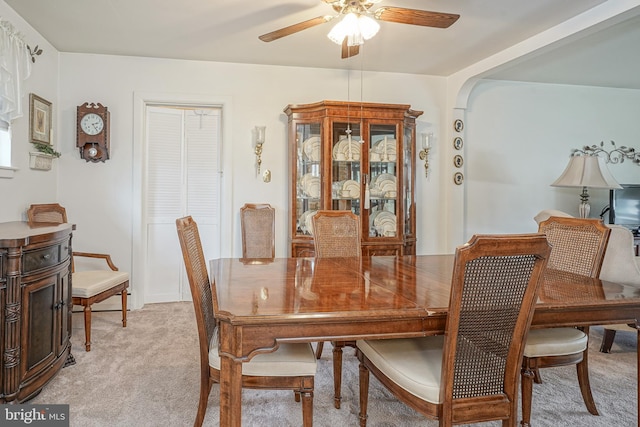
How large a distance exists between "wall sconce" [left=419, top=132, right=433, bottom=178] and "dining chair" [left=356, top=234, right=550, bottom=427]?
2971 mm

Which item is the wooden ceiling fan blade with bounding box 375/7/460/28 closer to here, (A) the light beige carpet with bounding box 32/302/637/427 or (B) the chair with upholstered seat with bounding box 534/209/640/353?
(B) the chair with upholstered seat with bounding box 534/209/640/353

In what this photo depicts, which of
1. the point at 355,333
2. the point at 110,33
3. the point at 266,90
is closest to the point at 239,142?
the point at 266,90

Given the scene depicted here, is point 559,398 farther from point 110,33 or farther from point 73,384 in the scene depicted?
point 110,33

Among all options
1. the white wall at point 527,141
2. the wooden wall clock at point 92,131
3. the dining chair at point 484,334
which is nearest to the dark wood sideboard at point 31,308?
the wooden wall clock at point 92,131

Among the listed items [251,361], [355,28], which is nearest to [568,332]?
[251,361]

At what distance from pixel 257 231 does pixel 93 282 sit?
145 centimetres

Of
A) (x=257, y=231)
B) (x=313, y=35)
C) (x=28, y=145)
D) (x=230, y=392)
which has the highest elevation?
(x=313, y=35)

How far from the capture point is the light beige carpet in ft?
6.46

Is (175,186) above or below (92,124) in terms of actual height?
below

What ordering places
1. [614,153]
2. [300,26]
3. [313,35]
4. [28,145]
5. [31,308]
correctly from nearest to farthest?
[31,308] → [300,26] → [28,145] → [313,35] → [614,153]

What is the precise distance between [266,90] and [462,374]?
133 inches

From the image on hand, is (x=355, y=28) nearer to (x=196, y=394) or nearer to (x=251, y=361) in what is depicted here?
(x=251, y=361)

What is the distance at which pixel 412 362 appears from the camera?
4.98 ft

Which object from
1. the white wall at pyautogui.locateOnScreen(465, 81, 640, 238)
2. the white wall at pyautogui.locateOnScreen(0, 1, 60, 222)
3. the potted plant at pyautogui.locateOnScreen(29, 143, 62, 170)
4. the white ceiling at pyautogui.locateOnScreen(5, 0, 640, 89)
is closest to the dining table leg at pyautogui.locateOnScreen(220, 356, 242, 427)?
the white ceiling at pyautogui.locateOnScreen(5, 0, 640, 89)
